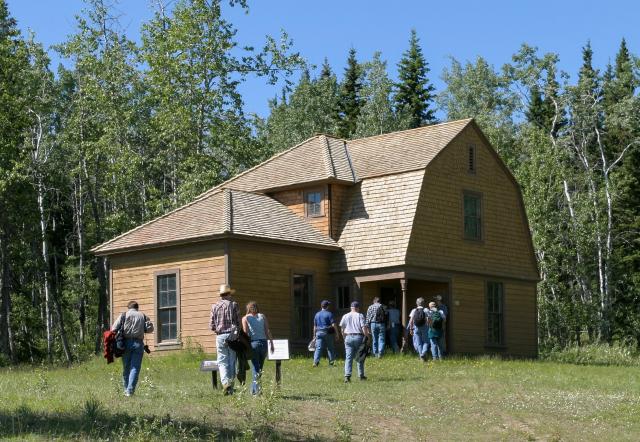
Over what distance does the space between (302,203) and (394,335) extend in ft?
17.9

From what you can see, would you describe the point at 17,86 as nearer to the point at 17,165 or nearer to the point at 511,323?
the point at 17,165

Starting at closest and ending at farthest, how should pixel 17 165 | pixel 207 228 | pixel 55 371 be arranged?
pixel 55 371 → pixel 207 228 → pixel 17 165

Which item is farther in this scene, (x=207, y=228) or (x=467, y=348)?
(x=467, y=348)

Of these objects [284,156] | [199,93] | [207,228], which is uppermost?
[199,93]

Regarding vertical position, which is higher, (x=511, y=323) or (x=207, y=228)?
(x=207, y=228)

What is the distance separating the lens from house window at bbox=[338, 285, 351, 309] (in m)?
36.9

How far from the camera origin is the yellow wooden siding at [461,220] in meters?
36.4

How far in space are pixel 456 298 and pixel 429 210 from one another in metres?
2.99

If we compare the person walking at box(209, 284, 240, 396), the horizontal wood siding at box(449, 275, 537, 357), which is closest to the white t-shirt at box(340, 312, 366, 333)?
the person walking at box(209, 284, 240, 396)

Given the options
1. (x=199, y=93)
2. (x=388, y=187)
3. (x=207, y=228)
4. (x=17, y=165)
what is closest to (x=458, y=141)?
(x=388, y=187)

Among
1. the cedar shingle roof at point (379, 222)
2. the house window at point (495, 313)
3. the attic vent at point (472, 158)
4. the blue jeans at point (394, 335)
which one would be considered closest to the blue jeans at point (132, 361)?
the blue jeans at point (394, 335)

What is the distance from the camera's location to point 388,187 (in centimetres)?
3703

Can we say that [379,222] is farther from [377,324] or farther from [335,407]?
[335,407]

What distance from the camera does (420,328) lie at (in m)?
31.7
